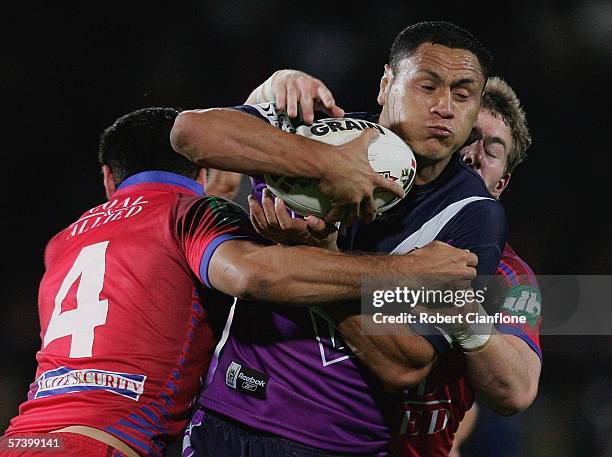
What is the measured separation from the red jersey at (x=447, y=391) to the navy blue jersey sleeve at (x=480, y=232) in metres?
0.32

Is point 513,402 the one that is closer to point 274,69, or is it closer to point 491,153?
point 491,153

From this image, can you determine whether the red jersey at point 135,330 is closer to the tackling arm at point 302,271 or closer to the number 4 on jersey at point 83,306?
the number 4 on jersey at point 83,306

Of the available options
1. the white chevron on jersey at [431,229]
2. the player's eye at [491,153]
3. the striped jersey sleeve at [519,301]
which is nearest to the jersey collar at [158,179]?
the white chevron on jersey at [431,229]

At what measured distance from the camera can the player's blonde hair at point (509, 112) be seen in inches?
139

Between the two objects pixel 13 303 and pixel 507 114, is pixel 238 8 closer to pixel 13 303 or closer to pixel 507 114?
pixel 13 303

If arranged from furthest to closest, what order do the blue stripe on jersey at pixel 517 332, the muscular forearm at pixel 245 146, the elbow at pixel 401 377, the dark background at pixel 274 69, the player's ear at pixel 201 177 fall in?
the dark background at pixel 274 69, the player's ear at pixel 201 177, the blue stripe on jersey at pixel 517 332, the elbow at pixel 401 377, the muscular forearm at pixel 245 146

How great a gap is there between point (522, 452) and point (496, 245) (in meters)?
3.33

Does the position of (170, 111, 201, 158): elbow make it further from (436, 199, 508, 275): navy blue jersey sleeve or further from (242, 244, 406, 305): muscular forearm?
(436, 199, 508, 275): navy blue jersey sleeve

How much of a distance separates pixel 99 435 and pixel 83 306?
433 millimetres

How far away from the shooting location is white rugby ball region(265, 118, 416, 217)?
6.84 feet

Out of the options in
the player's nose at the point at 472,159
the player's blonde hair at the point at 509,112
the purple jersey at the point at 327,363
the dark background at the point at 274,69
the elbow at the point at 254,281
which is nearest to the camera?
the elbow at the point at 254,281

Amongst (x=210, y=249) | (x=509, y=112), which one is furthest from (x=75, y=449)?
(x=509, y=112)

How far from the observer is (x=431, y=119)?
241cm

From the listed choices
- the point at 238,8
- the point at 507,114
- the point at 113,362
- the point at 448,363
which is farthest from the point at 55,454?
the point at 238,8
